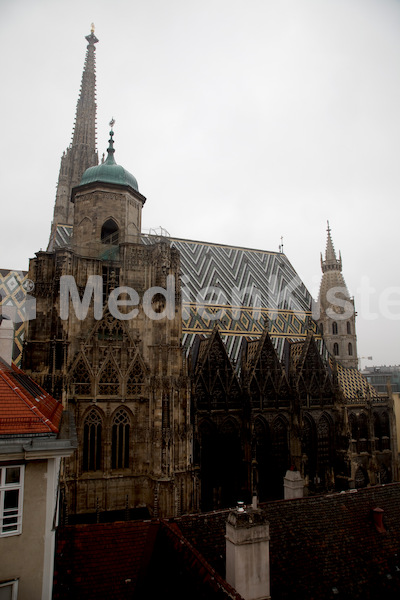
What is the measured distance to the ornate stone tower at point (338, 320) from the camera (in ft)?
109

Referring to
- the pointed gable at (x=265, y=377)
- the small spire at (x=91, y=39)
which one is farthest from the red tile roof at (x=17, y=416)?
the small spire at (x=91, y=39)

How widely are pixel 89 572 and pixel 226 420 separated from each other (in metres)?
14.8

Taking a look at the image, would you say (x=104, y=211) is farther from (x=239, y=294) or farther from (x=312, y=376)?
(x=312, y=376)

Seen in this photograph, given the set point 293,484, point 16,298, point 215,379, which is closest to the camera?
point 293,484

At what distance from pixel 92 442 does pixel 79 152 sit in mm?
33267

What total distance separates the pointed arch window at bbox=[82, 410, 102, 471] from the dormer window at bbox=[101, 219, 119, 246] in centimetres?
864

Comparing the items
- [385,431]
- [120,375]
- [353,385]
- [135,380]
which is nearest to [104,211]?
[120,375]

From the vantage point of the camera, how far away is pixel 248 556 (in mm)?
8766

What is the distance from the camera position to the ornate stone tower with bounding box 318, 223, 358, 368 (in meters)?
33.1

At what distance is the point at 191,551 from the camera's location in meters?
9.27

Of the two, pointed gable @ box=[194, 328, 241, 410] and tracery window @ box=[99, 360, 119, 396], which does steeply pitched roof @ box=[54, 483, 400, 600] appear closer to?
tracery window @ box=[99, 360, 119, 396]

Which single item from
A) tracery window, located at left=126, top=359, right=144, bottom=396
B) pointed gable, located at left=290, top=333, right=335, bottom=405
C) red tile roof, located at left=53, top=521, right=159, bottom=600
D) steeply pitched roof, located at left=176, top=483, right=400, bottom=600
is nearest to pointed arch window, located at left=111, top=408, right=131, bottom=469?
tracery window, located at left=126, top=359, right=144, bottom=396

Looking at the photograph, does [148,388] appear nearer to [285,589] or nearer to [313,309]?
[285,589]

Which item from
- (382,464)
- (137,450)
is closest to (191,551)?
(137,450)
